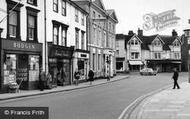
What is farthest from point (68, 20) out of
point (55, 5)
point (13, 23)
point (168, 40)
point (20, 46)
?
point (168, 40)

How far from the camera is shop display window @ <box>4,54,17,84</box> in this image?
22536mm

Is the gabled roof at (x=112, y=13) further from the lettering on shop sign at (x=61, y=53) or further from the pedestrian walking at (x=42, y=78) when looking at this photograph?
the pedestrian walking at (x=42, y=78)

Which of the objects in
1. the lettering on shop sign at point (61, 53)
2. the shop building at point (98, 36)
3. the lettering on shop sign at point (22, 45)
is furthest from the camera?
the shop building at point (98, 36)

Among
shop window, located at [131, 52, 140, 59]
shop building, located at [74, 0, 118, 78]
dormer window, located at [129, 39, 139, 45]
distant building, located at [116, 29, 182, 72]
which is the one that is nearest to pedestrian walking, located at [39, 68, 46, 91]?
shop building, located at [74, 0, 118, 78]

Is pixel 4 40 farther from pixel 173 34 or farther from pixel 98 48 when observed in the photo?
pixel 173 34

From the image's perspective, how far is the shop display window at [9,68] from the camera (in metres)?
22.5

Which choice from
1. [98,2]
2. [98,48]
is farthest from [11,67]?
[98,2]

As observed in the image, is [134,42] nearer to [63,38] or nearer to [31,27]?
[63,38]

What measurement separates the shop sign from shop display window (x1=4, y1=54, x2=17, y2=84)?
63 cm

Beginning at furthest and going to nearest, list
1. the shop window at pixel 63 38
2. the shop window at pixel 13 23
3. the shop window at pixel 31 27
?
the shop window at pixel 63 38 → the shop window at pixel 31 27 → the shop window at pixel 13 23

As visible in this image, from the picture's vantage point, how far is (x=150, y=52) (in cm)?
8994

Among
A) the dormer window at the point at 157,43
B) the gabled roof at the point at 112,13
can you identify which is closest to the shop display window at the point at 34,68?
the gabled roof at the point at 112,13

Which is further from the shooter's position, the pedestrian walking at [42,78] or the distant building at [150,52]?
the distant building at [150,52]

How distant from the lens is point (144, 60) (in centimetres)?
8831
